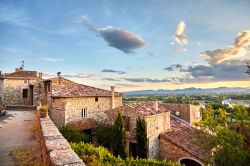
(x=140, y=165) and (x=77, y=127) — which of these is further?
(x=77, y=127)

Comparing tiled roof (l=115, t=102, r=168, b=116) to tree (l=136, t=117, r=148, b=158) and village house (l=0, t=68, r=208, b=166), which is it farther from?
tree (l=136, t=117, r=148, b=158)

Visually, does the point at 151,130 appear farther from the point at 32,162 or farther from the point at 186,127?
the point at 32,162

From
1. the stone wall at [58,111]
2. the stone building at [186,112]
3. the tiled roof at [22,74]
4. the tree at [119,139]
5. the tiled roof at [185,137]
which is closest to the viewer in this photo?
the tiled roof at [185,137]

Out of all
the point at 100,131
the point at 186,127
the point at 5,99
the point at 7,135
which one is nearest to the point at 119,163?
the point at 7,135

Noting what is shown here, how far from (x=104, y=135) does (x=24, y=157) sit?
1821 centimetres

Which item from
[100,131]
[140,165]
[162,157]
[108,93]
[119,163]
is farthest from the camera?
[108,93]

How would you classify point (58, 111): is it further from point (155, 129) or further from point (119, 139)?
point (155, 129)

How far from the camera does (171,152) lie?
23172 millimetres

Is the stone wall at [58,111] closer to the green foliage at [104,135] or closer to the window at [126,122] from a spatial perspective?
the green foliage at [104,135]

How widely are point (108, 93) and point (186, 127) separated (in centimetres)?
1088

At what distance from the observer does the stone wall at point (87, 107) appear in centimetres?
2627

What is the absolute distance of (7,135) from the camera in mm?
11523

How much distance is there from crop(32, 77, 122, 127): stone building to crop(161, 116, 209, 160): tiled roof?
320 inches

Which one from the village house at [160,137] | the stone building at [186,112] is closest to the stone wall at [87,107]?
the village house at [160,137]
